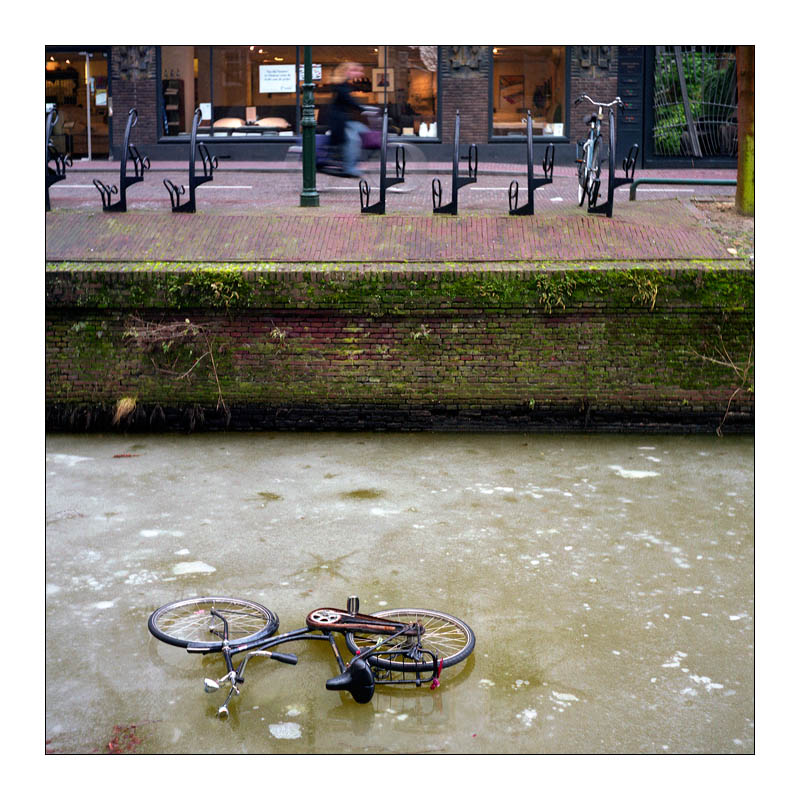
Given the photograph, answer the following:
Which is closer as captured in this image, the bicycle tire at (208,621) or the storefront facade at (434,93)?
the bicycle tire at (208,621)

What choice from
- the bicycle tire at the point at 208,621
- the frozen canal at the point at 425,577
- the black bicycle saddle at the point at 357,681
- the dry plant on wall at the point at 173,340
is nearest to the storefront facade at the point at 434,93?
the dry plant on wall at the point at 173,340

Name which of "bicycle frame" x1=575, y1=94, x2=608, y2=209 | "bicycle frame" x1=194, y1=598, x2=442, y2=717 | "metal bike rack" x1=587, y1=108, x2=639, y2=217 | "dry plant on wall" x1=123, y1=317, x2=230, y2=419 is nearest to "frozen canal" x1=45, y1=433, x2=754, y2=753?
"bicycle frame" x1=194, y1=598, x2=442, y2=717

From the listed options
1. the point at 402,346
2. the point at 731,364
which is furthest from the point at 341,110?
the point at 731,364

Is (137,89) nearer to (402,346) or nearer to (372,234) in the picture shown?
(372,234)

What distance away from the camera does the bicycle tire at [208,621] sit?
5391mm

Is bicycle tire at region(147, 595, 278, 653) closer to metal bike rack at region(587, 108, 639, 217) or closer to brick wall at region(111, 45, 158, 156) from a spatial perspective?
metal bike rack at region(587, 108, 639, 217)

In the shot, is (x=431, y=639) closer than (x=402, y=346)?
Answer: Yes

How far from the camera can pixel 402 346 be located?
10102 mm

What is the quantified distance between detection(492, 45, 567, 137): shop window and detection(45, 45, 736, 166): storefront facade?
0.06 feet

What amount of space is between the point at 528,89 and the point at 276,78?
5008 millimetres

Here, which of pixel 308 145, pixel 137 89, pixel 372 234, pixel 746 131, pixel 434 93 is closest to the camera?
pixel 372 234

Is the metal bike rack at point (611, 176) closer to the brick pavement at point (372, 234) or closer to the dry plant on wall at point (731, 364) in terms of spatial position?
the brick pavement at point (372, 234)

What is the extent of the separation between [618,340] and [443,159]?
10.6 meters

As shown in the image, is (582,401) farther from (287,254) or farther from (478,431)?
(287,254)
